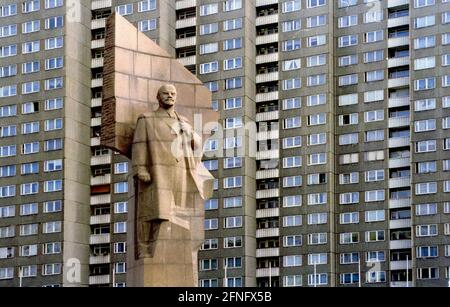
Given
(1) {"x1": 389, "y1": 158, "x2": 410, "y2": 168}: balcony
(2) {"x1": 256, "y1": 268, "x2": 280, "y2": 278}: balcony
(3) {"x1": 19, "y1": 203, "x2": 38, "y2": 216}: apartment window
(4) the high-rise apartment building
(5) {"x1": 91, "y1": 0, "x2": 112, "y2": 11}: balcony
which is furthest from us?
(5) {"x1": 91, "y1": 0, "x2": 112, "y2": 11}: balcony

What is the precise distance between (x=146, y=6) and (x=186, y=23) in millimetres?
3630

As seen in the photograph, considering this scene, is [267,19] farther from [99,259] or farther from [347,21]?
[99,259]

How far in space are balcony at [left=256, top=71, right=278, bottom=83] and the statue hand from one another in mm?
46951

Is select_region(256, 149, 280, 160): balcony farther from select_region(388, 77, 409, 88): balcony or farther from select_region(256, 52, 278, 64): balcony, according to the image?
select_region(388, 77, 409, 88): balcony

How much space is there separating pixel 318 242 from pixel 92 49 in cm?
2535

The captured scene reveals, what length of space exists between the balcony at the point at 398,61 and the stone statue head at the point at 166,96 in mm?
45327

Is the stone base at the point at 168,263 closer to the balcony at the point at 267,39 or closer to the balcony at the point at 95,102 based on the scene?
the balcony at the point at 267,39

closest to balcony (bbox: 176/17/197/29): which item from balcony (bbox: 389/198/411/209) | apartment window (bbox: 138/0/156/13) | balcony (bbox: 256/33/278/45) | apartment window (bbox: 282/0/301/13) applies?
apartment window (bbox: 138/0/156/13)

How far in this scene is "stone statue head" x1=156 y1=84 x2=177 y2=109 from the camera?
138ft

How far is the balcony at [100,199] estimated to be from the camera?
88.7 metres

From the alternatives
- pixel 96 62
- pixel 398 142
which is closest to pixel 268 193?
pixel 398 142

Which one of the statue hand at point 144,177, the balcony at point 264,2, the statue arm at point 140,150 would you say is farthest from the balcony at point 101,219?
the statue hand at point 144,177
